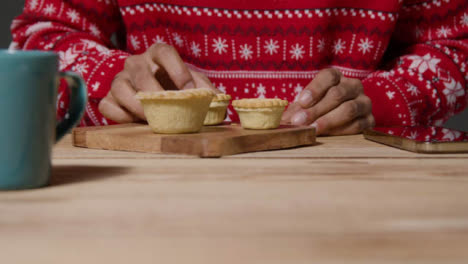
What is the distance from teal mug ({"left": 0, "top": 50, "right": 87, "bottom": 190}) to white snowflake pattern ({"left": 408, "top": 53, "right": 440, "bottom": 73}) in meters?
1.22

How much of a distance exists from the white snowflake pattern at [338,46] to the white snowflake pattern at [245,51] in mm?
257

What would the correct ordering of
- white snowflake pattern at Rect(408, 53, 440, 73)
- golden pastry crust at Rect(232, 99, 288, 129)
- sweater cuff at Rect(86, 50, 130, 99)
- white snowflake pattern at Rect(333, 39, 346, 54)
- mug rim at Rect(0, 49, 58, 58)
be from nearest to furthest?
1. mug rim at Rect(0, 49, 58, 58)
2. golden pastry crust at Rect(232, 99, 288, 129)
3. sweater cuff at Rect(86, 50, 130, 99)
4. white snowflake pattern at Rect(408, 53, 440, 73)
5. white snowflake pattern at Rect(333, 39, 346, 54)

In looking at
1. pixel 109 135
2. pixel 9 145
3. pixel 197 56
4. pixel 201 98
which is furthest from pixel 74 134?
pixel 197 56

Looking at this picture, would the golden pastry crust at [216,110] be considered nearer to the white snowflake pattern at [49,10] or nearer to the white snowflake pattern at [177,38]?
the white snowflake pattern at [177,38]

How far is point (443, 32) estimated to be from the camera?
5.59 ft

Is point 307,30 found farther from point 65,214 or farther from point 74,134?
point 65,214

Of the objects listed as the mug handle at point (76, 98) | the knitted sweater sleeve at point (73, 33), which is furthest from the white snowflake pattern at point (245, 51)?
the mug handle at point (76, 98)

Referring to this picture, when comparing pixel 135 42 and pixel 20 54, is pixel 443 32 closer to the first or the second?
pixel 135 42

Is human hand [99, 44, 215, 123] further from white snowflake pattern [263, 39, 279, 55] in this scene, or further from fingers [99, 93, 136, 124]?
white snowflake pattern [263, 39, 279, 55]

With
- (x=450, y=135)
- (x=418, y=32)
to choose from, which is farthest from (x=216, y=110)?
(x=418, y=32)

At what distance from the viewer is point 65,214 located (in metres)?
0.44

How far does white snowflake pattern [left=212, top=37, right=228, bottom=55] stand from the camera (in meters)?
1.60

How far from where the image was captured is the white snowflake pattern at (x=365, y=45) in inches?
64.1

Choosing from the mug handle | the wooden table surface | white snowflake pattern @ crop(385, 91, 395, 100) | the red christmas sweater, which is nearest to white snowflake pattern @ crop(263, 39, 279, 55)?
the red christmas sweater
